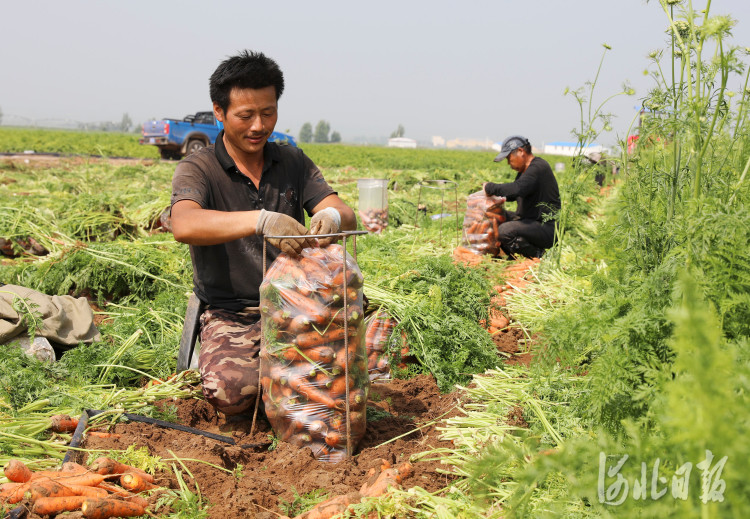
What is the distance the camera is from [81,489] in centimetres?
228

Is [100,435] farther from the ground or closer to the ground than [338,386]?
closer to the ground

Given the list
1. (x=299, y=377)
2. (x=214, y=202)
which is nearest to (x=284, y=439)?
(x=299, y=377)

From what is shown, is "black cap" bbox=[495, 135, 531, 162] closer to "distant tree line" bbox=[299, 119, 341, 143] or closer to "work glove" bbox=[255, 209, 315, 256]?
"work glove" bbox=[255, 209, 315, 256]

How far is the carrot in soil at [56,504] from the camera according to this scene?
2.20 metres

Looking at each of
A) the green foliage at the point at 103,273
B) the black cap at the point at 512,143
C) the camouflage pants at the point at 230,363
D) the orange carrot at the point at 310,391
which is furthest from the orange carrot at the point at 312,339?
the black cap at the point at 512,143

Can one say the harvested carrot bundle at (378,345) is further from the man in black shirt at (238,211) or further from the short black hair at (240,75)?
the short black hair at (240,75)

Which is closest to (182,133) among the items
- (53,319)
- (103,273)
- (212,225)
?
(103,273)

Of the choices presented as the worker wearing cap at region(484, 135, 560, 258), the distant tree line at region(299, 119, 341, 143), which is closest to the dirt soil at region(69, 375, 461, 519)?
the worker wearing cap at region(484, 135, 560, 258)

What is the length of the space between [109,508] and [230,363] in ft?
3.34

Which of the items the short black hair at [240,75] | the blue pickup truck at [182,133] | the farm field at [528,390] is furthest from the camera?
the blue pickup truck at [182,133]

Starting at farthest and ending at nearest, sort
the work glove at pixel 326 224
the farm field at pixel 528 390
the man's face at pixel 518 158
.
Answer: the man's face at pixel 518 158, the work glove at pixel 326 224, the farm field at pixel 528 390

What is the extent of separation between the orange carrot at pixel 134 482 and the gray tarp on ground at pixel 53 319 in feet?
5.63

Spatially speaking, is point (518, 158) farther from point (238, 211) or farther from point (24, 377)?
point (24, 377)

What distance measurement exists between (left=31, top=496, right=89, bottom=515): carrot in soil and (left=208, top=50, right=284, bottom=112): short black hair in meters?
2.01
